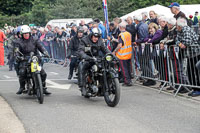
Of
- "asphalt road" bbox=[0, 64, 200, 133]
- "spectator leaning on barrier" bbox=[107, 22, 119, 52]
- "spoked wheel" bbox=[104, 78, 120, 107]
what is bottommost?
"asphalt road" bbox=[0, 64, 200, 133]

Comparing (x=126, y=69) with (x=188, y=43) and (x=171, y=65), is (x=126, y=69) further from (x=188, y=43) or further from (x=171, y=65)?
(x=188, y=43)

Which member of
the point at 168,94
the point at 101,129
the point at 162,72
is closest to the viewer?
the point at 101,129

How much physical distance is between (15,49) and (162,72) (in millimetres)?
4048

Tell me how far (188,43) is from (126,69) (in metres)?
2.84

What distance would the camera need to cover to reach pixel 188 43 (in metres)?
10.4

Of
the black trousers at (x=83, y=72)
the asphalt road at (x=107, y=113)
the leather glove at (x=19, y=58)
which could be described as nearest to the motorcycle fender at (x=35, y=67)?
the leather glove at (x=19, y=58)

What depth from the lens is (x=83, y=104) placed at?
31.7ft

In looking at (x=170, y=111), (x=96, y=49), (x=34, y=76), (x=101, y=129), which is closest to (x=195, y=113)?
(x=170, y=111)

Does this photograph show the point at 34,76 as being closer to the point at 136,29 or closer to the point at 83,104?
the point at 83,104

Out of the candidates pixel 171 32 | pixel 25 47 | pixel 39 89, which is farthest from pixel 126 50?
pixel 39 89

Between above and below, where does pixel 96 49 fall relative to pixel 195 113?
above

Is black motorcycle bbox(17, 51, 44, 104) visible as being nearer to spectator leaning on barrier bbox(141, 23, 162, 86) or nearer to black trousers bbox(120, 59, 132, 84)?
black trousers bbox(120, 59, 132, 84)

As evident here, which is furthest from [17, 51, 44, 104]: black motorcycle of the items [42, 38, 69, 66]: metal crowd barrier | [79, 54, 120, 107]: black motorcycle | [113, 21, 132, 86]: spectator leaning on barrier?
[42, 38, 69, 66]: metal crowd barrier

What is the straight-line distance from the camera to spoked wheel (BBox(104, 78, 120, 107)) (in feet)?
29.2
